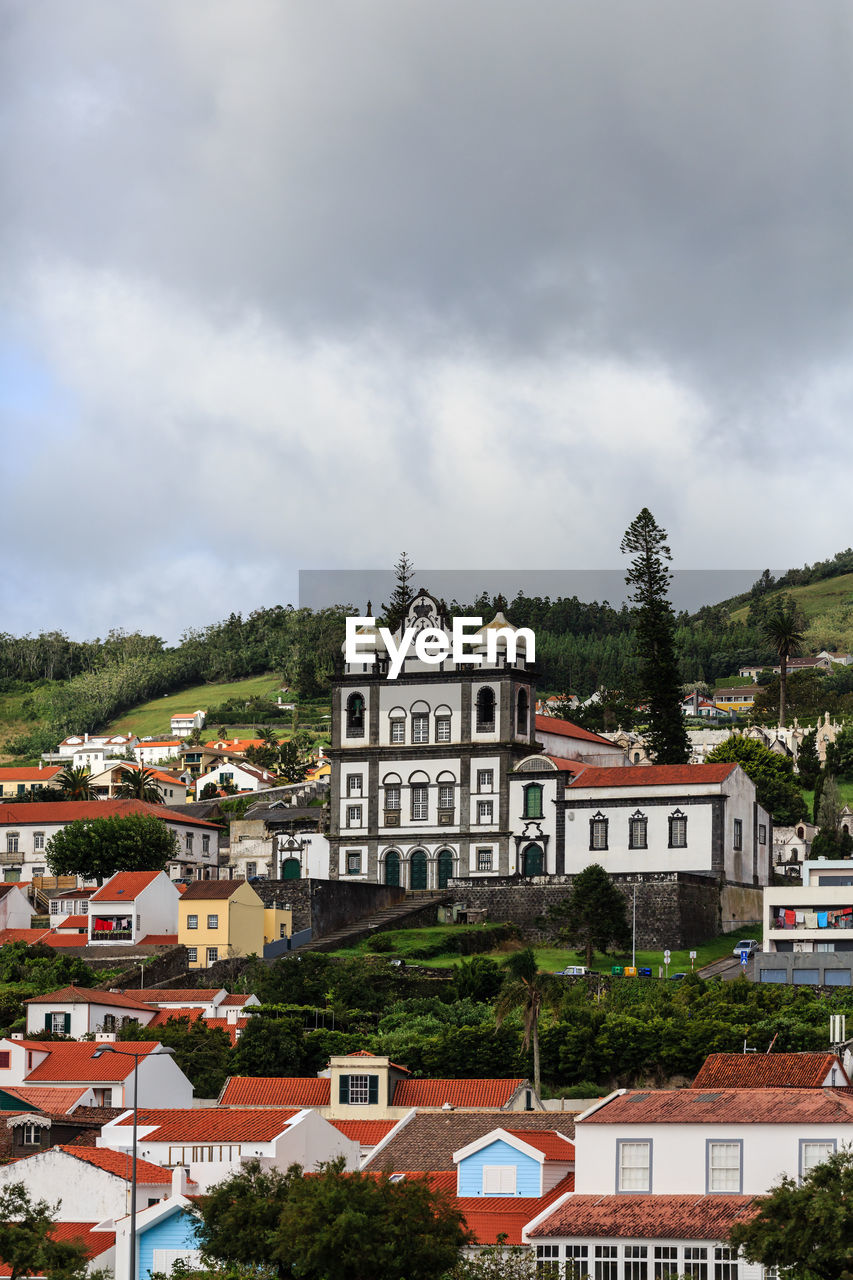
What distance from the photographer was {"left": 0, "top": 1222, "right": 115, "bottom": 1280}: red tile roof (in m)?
44.0

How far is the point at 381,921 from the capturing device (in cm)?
9038

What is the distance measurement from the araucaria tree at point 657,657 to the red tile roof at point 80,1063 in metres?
44.1

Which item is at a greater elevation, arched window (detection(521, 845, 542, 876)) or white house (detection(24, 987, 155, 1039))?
arched window (detection(521, 845, 542, 876))

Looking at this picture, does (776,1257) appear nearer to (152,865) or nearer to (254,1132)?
(254,1132)

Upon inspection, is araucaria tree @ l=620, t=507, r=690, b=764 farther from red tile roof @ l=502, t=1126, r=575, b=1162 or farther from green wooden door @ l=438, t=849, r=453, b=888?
red tile roof @ l=502, t=1126, r=575, b=1162

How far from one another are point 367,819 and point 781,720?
59.3 m

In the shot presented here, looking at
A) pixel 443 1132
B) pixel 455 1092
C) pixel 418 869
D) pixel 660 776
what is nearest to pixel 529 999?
pixel 455 1092

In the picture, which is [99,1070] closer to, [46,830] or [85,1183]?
[85,1183]

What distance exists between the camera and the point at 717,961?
8244 centimetres

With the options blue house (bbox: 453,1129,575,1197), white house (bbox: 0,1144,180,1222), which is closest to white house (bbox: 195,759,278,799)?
white house (bbox: 0,1144,180,1222)

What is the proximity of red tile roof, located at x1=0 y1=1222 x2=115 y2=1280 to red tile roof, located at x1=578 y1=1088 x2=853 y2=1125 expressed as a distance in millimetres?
11325

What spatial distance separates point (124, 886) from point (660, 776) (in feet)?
80.5

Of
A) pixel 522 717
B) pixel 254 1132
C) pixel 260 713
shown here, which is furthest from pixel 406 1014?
pixel 260 713

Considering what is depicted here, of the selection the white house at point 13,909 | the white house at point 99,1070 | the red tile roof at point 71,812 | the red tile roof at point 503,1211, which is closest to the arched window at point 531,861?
the white house at point 13,909
